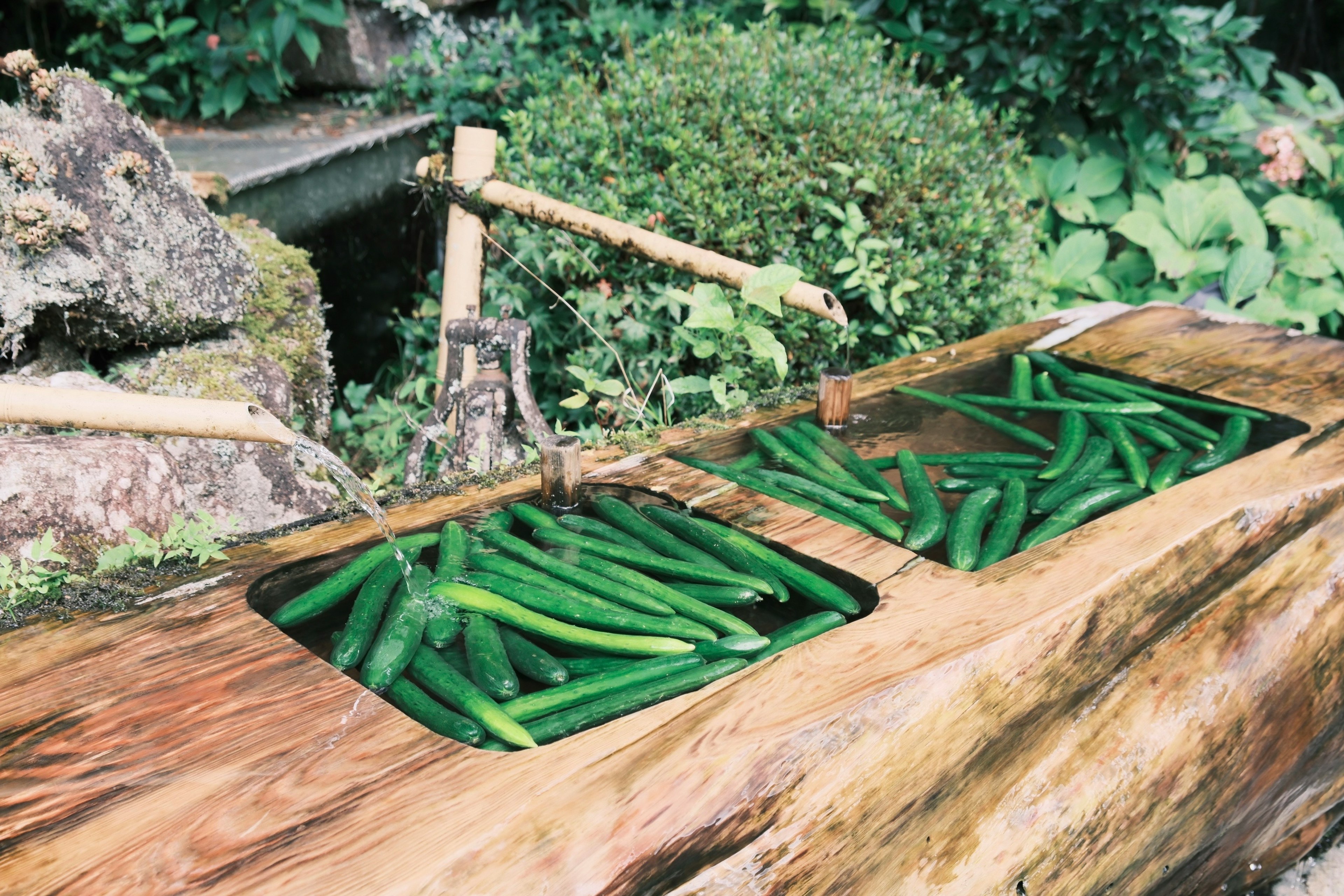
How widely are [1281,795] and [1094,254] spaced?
3.30 meters

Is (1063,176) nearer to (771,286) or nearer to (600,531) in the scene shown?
(771,286)

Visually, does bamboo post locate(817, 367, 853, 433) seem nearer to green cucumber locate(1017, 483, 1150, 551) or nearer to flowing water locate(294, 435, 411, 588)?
green cucumber locate(1017, 483, 1150, 551)

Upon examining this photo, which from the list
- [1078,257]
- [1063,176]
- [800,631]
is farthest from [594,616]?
[1063,176]

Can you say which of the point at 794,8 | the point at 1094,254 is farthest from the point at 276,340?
the point at 1094,254

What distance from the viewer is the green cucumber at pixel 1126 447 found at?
2.75 meters

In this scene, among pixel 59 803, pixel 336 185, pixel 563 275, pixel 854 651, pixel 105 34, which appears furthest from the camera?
pixel 105 34

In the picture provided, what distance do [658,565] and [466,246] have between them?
2.26 meters

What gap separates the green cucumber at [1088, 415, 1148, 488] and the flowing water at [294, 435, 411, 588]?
2.05 m

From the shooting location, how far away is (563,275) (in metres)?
4.23

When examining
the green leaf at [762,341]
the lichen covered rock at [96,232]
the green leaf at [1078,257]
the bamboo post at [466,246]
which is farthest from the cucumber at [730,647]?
the green leaf at [1078,257]

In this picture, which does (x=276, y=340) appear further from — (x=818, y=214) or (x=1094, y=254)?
A: (x=1094, y=254)

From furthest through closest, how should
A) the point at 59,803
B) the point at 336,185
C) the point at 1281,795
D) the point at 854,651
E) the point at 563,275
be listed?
the point at 336,185, the point at 563,275, the point at 1281,795, the point at 854,651, the point at 59,803

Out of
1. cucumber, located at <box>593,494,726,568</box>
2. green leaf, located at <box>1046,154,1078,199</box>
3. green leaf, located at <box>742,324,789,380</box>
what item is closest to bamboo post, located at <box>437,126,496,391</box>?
green leaf, located at <box>742,324,789,380</box>

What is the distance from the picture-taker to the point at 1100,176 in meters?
5.90
